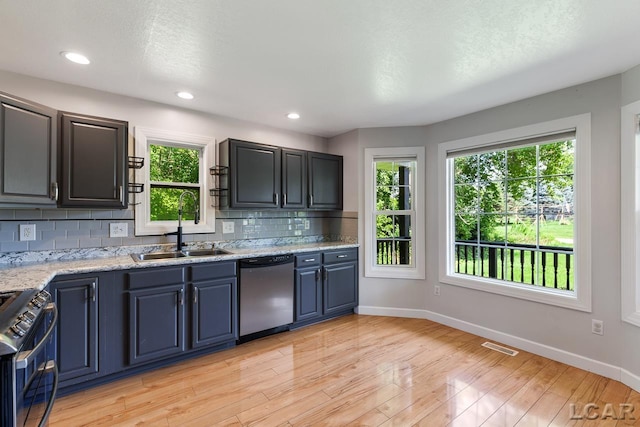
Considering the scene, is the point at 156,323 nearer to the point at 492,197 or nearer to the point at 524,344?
the point at 524,344

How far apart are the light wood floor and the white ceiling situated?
2388 mm

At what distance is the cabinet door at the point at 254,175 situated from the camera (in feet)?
10.4

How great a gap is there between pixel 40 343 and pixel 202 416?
1.04 metres

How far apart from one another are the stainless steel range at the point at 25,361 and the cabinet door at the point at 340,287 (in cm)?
247

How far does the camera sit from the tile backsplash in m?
2.34

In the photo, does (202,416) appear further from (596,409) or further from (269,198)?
(596,409)

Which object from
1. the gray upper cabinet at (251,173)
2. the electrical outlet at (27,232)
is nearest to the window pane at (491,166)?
the gray upper cabinet at (251,173)

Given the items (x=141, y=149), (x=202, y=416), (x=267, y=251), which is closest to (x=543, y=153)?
(x=267, y=251)

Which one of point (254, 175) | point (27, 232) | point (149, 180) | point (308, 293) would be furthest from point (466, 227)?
point (27, 232)

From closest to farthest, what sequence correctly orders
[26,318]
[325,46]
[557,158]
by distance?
[26,318], [325,46], [557,158]

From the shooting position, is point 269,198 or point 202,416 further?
point 269,198

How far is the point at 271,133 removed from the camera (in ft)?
12.5

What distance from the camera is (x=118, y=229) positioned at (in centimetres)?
276

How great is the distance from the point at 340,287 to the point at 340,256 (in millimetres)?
378
